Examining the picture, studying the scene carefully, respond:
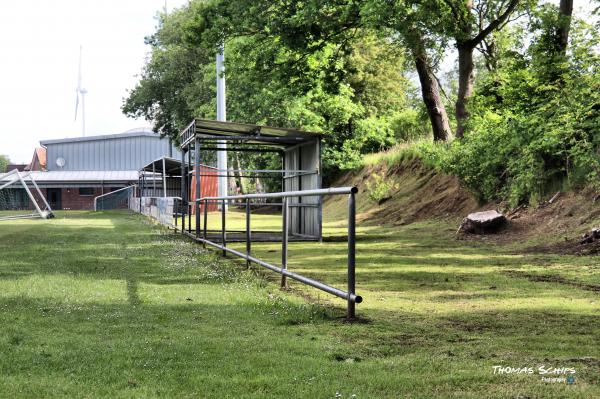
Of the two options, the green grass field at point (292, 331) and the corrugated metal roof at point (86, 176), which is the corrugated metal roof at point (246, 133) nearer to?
the green grass field at point (292, 331)

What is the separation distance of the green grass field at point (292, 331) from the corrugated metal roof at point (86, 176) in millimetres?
57980

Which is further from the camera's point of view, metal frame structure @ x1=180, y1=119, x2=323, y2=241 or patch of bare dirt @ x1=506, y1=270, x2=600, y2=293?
metal frame structure @ x1=180, y1=119, x2=323, y2=241

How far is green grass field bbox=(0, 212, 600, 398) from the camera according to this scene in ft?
12.7

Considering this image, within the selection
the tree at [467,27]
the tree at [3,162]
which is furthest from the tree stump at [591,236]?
the tree at [3,162]

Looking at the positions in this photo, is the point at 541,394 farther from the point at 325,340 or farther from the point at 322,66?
the point at 322,66

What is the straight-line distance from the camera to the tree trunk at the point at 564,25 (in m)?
17.4

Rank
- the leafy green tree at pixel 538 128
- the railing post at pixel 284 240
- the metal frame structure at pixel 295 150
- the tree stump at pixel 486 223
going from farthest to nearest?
1. the metal frame structure at pixel 295 150
2. the tree stump at pixel 486 223
3. the leafy green tree at pixel 538 128
4. the railing post at pixel 284 240

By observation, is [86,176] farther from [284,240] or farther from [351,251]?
[351,251]

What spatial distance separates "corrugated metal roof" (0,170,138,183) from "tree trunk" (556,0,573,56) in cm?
5185

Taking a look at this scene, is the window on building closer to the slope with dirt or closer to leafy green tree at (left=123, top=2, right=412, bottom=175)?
leafy green tree at (left=123, top=2, right=412, bottom=175)

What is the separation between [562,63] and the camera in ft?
52.0

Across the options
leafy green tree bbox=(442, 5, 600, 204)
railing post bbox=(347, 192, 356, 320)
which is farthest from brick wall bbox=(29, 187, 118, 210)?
railing post bbox=(347, 192, 356, 320)

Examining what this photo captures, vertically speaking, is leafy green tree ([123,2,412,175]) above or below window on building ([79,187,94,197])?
above

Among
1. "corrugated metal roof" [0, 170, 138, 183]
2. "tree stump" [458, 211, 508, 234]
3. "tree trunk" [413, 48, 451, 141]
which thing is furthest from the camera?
"corrugated metal roof" [0, 170, 138, 183]
